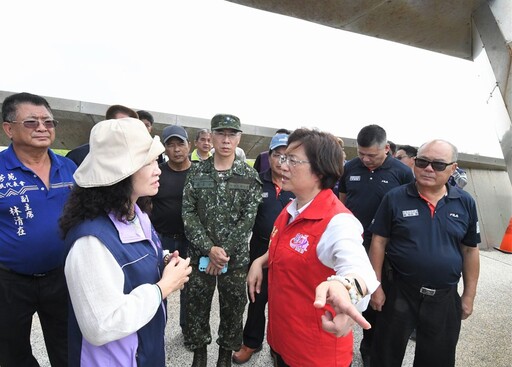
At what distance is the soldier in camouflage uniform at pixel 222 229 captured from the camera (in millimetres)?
2469

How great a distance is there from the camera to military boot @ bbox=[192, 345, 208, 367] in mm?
2488

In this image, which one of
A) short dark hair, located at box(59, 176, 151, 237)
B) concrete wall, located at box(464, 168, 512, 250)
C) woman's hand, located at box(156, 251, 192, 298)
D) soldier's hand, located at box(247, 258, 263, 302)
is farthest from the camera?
concrete wall, located at box(464, 168, 512, 250)

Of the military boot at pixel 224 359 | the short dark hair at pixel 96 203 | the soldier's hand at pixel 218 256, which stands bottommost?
the military boot at pixel 224 359

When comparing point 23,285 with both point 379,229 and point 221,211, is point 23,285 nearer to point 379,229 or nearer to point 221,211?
point 221,211

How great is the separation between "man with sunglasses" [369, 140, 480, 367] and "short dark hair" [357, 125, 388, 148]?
806 mm

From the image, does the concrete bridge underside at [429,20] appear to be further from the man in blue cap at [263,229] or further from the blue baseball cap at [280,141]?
the man in blue cap at [263,229]

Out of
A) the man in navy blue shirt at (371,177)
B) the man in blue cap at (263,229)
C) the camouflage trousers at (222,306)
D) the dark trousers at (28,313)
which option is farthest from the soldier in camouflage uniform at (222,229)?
the man in navy blue shirt at (371,177)

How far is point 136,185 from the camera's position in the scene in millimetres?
1305

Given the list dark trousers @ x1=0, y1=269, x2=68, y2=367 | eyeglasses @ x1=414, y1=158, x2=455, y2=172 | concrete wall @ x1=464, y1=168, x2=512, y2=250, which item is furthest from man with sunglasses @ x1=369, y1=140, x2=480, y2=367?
concrete wall @ x1=464, y1=168, x2=512, y2=250

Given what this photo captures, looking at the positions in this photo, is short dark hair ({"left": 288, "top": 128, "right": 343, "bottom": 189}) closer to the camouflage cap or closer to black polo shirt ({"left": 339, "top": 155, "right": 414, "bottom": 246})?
the camouflage cap

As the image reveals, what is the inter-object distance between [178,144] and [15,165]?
146cm

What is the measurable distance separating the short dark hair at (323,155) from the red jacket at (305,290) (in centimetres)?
9

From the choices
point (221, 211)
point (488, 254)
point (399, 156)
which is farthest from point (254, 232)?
point (488, 254)

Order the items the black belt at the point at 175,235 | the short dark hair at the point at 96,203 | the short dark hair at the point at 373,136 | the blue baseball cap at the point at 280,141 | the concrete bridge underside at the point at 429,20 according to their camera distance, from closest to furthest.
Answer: the short dark hair at the point at 96,203 < the blue baseball cap at the point at 280,141 < the short dark hair at the point at 373,136 < the black belt at the point at 175,235 < the concrete bridge underside at the point at 429,20
